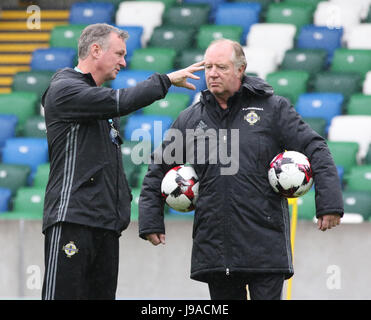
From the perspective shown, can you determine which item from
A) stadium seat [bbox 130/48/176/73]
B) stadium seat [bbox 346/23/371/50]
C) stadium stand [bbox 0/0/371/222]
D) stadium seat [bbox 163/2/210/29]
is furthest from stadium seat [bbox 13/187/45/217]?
stadium seat [bbox 346/23/371/50]

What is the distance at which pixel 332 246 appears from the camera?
8.55 meters

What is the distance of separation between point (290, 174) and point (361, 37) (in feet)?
22.1

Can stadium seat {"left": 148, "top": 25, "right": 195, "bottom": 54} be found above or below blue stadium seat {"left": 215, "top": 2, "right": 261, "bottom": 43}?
below

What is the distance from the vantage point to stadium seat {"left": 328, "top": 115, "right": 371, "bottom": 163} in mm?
10531

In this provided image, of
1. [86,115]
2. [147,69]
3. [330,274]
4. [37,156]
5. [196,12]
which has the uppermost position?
[196,12]

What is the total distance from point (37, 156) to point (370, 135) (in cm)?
358

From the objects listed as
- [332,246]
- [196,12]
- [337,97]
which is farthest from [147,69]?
[332,246]

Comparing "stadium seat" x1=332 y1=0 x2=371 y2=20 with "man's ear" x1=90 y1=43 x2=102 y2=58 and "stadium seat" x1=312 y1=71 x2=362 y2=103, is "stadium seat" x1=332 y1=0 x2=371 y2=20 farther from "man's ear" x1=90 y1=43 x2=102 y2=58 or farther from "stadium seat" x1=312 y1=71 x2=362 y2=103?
"man's ear" x1=90 y1=43 x2=102 y2=58

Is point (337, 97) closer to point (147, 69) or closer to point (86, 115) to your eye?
point (147, 69)

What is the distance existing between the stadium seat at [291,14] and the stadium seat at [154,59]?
1490 millimetres

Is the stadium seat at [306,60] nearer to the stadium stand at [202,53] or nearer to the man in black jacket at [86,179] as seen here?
the stadium stand at [202,53]

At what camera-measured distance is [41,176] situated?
34.7 feet

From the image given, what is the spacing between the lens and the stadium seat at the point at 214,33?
483 inches

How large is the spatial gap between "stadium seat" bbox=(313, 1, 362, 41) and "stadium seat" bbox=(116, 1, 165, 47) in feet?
6.87
